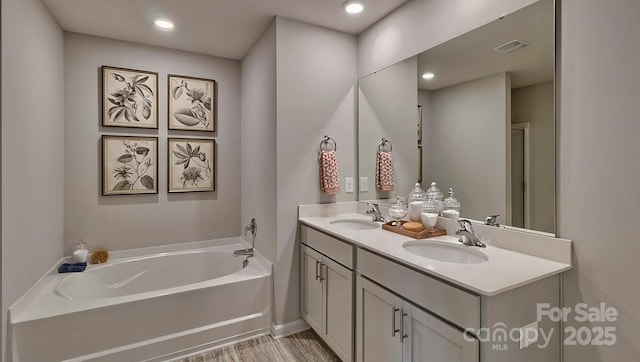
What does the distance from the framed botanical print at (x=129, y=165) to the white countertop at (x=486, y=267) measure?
2.25 meters

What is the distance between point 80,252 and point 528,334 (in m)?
3.23

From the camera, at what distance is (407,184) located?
2281 mm

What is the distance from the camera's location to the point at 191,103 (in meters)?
3.11

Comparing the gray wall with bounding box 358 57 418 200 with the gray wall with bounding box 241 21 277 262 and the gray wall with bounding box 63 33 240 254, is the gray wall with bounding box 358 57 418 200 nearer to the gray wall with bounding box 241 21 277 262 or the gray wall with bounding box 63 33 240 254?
the gray wall with bounding box 241 21 277 262

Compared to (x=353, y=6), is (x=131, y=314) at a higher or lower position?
lower

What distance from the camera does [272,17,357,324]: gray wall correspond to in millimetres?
2375

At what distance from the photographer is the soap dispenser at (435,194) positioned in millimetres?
1971

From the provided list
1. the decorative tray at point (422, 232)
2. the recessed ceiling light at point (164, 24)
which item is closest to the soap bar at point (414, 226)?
the decorative tray at point (422, 232)

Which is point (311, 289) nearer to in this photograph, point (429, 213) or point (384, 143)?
point (429, 213)

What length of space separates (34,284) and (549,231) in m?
3.20

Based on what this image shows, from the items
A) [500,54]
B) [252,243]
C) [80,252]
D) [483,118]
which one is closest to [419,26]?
[500,54]

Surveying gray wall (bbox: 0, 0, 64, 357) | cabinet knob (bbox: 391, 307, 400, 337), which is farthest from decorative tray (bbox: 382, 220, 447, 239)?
gray wall (bbox: 0, 0, 64, 357)

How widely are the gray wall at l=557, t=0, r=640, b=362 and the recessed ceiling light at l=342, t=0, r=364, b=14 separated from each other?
1.26 meters

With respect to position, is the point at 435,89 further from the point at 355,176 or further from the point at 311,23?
the point at 311,23
